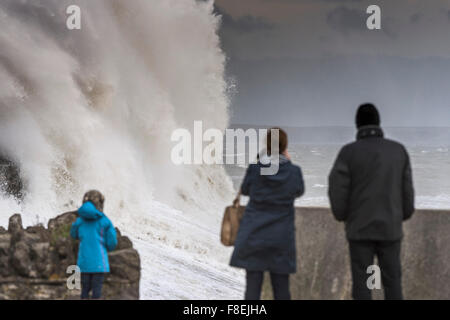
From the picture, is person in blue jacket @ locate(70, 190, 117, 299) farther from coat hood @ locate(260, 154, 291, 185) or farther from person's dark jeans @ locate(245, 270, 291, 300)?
coat hood @ locate(260, 154, 291, 185)

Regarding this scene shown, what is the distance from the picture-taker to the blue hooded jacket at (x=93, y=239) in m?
5.39

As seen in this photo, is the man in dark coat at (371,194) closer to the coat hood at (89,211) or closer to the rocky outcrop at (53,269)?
the coat hood at (89,211)

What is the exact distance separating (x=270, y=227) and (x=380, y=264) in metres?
0.77

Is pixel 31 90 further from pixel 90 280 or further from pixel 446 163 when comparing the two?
pixel 446 163

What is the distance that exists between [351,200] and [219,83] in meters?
27.6

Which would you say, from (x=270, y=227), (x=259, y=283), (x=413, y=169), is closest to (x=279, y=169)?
(x=270, y=227)

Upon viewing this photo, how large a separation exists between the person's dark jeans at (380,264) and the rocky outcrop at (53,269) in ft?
7.60

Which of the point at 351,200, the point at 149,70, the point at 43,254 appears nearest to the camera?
the point at 351,200

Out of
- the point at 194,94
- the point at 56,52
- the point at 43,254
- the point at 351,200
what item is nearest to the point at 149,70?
the point at 194,94

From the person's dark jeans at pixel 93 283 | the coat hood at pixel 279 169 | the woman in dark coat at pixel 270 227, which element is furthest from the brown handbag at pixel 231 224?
the person's dark jeans at pixel 93 283

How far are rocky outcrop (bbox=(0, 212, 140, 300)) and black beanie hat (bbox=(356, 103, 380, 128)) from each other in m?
2.65

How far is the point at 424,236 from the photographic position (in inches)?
223

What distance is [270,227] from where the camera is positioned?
184 inches
